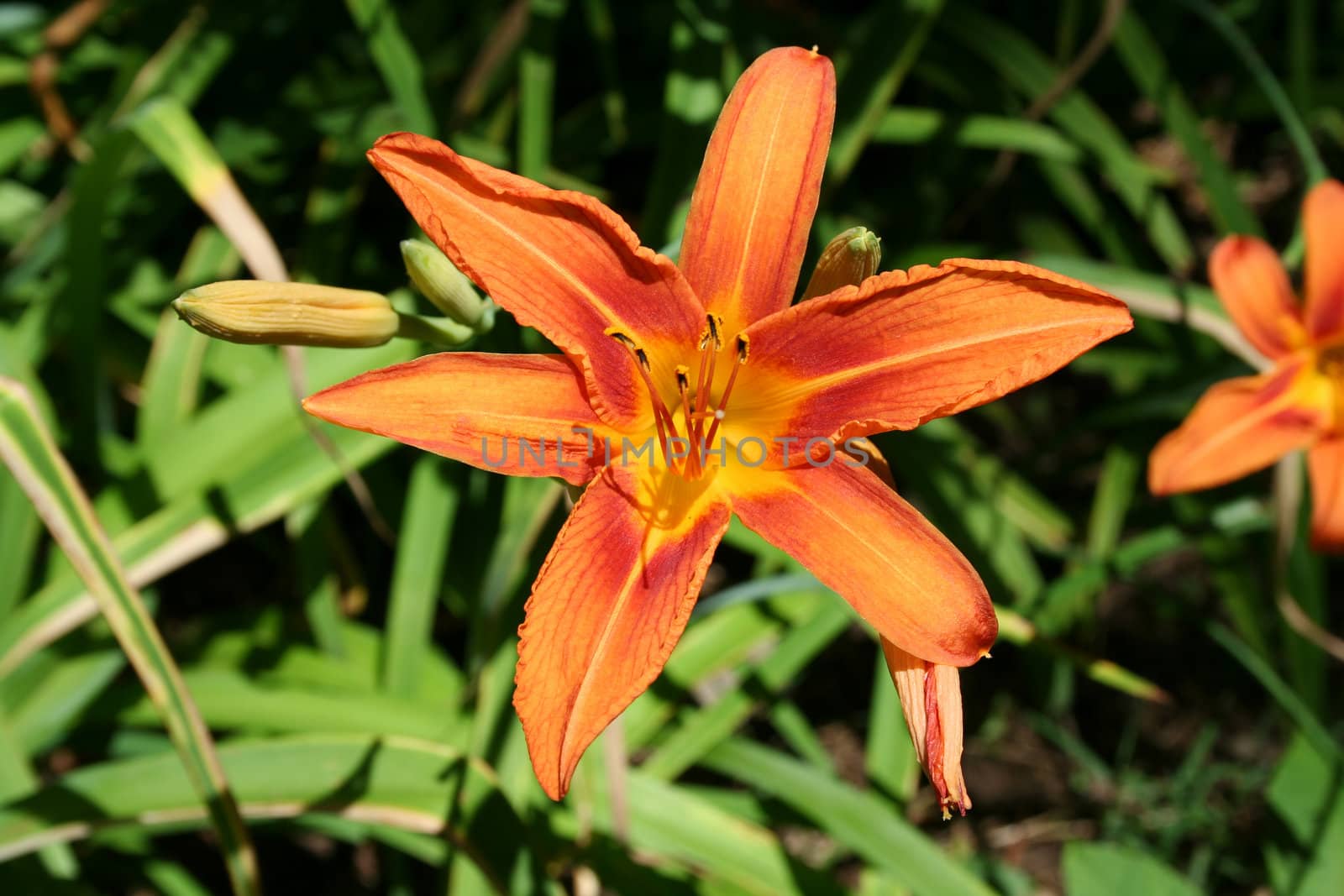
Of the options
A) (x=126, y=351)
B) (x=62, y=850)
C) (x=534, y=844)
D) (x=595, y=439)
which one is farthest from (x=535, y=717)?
(x=126, y=351)

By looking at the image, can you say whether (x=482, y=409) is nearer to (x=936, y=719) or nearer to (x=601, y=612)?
(x=601, y=612)

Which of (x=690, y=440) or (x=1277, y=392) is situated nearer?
(x=690, y=440)

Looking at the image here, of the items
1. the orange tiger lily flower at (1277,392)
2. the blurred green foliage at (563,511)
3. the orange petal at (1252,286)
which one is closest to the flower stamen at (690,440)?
the blurred green foliage at (563,511)

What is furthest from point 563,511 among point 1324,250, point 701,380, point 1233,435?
point 1324,250

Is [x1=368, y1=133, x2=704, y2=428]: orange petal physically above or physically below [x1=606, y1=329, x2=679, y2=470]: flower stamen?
above

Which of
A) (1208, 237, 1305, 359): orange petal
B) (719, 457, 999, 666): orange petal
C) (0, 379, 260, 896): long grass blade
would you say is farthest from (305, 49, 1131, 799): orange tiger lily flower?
(1208, 237, 1305, 359): orange petal

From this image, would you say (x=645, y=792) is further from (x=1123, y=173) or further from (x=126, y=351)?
(x=1123, y=173)

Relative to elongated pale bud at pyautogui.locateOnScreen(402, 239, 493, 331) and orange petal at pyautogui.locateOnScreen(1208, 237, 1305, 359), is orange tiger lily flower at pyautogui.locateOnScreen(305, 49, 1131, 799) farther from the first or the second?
orange petal at pyautogui.locateOnScreen(1208, 237, 1305, 359)
